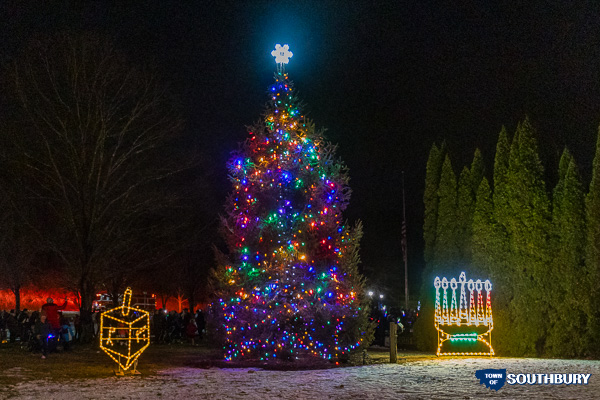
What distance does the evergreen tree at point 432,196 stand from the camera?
22.8 m

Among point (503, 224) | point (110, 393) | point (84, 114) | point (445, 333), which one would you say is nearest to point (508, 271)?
point (503, 224)

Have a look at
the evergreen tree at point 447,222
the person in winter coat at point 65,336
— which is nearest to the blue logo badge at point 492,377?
the evergreen tree at point 447,222

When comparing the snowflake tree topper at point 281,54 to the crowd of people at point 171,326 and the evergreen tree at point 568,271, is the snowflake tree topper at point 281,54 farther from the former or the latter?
the crowd of people at point 171,326

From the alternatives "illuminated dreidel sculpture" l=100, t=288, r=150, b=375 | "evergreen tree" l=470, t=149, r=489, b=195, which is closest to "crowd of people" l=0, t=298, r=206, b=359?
"illuminated dreidel sculpture" l=100, t=288, r=150, b=375

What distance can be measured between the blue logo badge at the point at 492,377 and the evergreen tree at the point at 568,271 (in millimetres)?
5127

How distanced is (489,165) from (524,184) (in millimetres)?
5528

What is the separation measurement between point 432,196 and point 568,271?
6075 mm

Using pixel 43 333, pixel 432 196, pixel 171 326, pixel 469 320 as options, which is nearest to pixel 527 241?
pixel 469 320

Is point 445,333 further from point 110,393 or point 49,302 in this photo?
point 49,302

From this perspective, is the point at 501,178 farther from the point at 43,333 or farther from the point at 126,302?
the point at 43,333

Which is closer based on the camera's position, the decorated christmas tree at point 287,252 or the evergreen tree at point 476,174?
the decorated christmas tree at point 287,252

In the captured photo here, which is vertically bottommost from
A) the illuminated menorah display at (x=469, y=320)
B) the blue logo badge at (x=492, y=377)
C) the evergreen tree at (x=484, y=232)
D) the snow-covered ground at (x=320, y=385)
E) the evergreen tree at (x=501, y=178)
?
the snow-covered ground at (x=320, y=385)

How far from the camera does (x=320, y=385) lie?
1210cm

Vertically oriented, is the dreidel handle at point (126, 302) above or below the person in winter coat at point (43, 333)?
above
